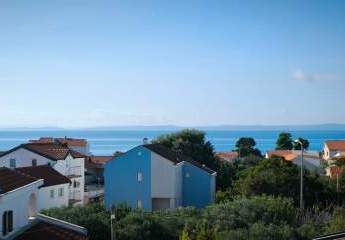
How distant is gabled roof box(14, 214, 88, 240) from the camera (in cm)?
2244

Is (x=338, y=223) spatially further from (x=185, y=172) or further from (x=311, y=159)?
(x=311, y=159)

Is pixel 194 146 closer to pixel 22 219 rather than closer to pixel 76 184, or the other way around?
pixel 76 184

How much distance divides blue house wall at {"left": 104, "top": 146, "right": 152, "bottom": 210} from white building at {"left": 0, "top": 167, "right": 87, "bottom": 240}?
20.7m

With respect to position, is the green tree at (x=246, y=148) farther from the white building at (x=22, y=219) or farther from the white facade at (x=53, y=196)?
the white building at (x=22, y=219)

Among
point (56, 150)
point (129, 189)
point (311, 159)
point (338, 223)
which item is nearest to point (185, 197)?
point (129, 189)

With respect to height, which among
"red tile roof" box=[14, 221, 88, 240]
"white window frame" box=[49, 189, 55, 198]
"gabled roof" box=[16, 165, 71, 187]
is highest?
"gabled roof" box=[16, 165, 71, 187]

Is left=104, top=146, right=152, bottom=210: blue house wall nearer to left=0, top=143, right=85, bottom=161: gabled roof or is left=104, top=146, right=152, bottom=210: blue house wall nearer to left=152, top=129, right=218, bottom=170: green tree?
left=0, top=143, right=85, bottom=161: gabled roof

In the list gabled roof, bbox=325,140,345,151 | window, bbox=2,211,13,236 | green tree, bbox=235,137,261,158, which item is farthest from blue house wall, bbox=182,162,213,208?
green tree, bbox=235,137,261,158

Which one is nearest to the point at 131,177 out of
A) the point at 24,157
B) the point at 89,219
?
the point at 24,157

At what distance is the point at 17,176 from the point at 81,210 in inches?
245

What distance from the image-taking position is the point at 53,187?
43625 millimetres

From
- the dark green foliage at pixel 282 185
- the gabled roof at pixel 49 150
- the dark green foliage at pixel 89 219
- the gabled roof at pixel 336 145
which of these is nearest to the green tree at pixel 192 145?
the gabled roof at pixel 49 150

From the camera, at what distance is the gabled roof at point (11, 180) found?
71.8 ft

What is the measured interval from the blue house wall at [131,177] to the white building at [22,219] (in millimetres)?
20706
